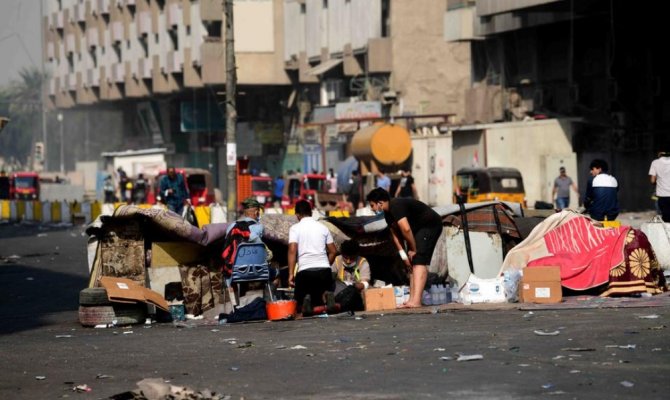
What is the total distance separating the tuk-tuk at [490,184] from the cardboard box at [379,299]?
26.9m

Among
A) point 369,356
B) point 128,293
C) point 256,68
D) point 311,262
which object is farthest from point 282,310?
point 256,68

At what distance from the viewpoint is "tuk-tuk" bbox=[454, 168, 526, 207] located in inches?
1687

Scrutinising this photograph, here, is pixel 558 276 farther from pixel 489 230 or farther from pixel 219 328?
pixel 219 328

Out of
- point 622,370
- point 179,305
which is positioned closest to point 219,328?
point 179,305

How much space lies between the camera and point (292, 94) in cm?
7450

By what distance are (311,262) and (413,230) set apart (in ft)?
4.46

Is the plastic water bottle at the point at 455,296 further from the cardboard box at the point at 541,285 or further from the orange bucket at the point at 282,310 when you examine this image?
the orange bucket at the point at 282,310

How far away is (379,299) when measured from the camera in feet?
51.8

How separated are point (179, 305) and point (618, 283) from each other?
5.14 metres

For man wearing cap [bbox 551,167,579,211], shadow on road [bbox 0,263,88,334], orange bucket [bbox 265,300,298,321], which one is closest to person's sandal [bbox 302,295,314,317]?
orange bucket [bbox 265,300,298,321]

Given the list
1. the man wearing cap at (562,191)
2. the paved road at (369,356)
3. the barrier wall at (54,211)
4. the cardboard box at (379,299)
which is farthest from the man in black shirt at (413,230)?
the barrier wall at (54,211)

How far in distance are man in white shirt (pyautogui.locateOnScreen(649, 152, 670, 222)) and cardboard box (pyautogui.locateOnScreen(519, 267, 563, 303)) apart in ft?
20.2

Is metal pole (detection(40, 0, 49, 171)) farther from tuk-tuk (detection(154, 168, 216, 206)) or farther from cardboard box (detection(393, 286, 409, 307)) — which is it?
cardboard box (detection(393, 286, 409, 307))

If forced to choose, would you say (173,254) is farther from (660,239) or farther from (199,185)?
(199,185)
